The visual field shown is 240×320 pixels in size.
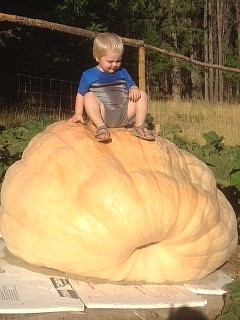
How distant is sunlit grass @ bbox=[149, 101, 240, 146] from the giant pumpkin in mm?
7335

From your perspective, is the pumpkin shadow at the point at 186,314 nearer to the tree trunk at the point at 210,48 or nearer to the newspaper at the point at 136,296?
the newspaper at the point at 136,296

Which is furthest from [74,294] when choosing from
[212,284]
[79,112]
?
[79,112]

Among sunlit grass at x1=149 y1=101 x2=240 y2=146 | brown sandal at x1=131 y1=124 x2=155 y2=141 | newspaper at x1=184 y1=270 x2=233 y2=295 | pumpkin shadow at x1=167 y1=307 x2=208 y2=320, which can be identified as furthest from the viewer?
sunlit grass at x1=149 y1=101 x2=240 y2=146

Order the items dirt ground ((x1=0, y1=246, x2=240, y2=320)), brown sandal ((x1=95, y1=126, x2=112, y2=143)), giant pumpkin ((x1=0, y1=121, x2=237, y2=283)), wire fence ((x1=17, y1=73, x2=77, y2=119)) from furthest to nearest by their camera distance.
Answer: wire fence ((x1=17, y1=73, x2=77, y2=119)) < brown sandal ((x1=95, y1=126, x2=112, y2=143)) < giant pumpkin ((x1=0, y1=121, x2=237, y2=283)) < dirt ground ((x1=0, y1=246, x2=240, y2=320))

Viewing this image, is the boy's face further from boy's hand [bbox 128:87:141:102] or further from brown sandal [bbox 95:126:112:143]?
brown sandal [bbox 95:126:112:143]

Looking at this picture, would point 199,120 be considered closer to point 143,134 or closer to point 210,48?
point 143,134

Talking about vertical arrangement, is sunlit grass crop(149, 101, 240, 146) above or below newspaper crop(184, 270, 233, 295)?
above

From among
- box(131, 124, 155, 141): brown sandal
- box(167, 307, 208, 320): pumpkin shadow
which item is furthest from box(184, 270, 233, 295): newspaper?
box(131, 124, 155, 141): brown sandal

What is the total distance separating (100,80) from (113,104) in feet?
0.66

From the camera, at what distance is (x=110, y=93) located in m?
4.36

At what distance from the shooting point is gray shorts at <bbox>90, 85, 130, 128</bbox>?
4.27 meters

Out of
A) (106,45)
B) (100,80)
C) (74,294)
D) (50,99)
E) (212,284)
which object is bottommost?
(212,284)

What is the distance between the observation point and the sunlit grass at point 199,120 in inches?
467

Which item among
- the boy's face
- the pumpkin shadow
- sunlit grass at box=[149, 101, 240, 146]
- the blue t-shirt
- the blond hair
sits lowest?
the pumpkin shadow
